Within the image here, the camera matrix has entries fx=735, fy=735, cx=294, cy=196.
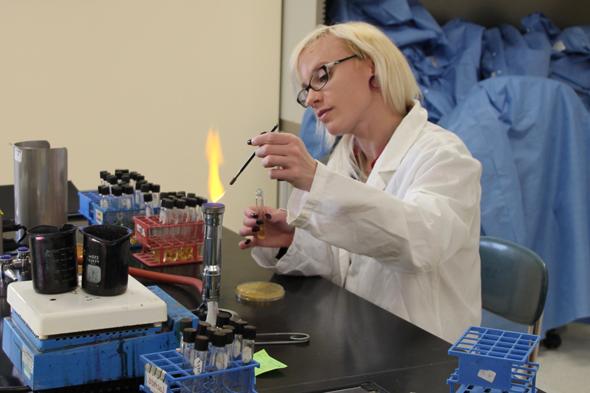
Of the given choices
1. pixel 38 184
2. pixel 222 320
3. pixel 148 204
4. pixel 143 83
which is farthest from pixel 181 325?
pixel 143 83

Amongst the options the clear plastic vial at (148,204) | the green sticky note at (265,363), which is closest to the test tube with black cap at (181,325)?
the green sticky note at (265,363)

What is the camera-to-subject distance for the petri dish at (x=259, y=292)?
1495 millimetres

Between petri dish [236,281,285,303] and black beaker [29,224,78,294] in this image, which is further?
petri dish [236,281,285,303]

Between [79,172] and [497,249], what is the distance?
2009mm

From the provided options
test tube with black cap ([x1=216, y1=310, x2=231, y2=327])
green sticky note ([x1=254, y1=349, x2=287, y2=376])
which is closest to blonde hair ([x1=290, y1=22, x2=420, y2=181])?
green sticky note ([x1=254, y1=349, x2=287, y2=376])

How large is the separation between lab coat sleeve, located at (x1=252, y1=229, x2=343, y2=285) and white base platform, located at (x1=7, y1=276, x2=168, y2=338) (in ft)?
1.96

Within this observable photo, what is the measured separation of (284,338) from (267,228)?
511 mm

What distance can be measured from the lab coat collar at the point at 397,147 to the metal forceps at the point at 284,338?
0.59 meters

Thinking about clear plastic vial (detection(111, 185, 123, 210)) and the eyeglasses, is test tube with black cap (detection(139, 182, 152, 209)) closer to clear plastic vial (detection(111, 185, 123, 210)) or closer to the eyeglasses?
clear plastic vial (detection(111, 185, 123, 210))


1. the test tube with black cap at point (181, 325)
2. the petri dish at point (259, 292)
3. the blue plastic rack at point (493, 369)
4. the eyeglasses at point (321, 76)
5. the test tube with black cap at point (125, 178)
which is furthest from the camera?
the test tube with black cap at point (125, 178)

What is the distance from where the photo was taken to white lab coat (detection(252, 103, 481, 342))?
57.3 inches

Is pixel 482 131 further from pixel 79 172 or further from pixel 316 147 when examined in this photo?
pixel 79 172

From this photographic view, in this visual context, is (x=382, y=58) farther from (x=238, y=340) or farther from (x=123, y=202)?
(x=238, y=340)

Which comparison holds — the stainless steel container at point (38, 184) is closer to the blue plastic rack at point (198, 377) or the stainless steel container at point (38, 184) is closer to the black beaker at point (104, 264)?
the black beaker at point (104, 264)
